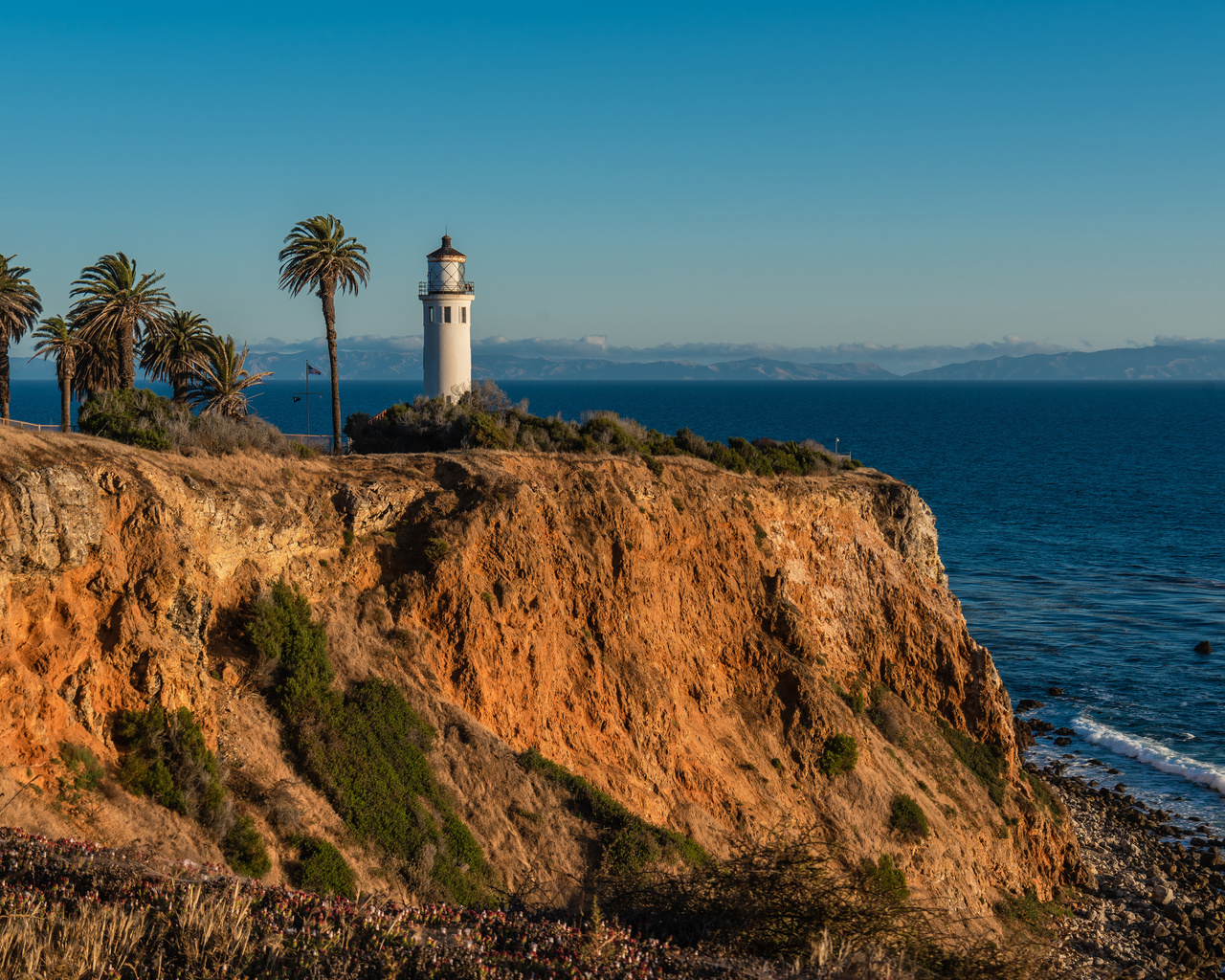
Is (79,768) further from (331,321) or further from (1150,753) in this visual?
(1150,753)

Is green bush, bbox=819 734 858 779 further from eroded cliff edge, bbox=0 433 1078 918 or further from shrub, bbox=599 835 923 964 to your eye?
shrub, bbox=599 835 923 964

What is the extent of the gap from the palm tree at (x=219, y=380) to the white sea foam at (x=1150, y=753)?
42.1 meters

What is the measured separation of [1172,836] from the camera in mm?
40688

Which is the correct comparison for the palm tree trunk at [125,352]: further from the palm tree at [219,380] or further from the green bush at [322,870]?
the green bush at [322,870]

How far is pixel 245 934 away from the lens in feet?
37.0

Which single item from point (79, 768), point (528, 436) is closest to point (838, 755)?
point (528, 436)

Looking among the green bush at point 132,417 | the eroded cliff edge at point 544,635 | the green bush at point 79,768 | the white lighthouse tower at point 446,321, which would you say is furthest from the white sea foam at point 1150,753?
the green bush at point 79,768

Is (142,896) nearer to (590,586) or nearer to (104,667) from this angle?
(104,667)

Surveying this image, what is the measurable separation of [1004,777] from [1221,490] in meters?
89.2

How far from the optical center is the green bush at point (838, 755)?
34000 millimetres

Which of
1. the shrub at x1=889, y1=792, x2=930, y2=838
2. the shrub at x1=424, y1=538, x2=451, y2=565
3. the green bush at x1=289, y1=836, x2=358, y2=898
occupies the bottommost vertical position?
the shrub at x1=889, y1=792, x2=930, y2=838

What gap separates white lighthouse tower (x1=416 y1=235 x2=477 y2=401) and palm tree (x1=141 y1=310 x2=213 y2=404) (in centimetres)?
1204

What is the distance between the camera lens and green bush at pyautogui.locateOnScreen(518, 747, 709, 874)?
25531mm

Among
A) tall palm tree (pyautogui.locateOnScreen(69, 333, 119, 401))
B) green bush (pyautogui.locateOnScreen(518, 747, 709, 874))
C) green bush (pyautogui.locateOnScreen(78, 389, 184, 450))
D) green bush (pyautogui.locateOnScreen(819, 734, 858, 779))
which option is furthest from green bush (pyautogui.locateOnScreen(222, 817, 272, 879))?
tall palm tree (pyautogui.locateOnScreen(69, 333, 119, 401))
